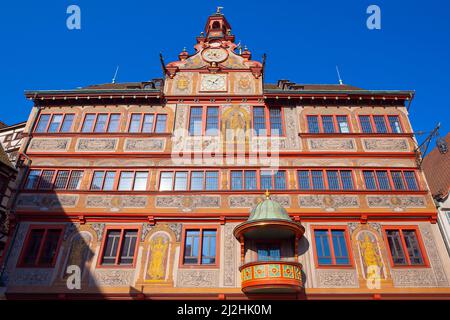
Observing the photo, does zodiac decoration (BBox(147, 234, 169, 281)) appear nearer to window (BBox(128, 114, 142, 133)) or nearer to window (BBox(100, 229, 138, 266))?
window (BBox(100, 229, 138, 266))

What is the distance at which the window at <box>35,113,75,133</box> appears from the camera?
60.6 ft

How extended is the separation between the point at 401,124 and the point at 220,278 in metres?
12.8

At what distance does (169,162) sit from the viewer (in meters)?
17.2

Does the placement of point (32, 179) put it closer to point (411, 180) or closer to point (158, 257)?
point (158, 257)

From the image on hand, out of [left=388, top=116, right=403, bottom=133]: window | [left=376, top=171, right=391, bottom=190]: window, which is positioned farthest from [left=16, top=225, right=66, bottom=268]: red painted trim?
[left=388, top=116, right=403, bottom=133]: window

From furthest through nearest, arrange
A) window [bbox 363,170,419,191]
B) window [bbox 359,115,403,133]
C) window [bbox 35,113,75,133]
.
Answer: window [bbox 35,113,75,133] < window [bbox 359,115,403,133] < window [bbox 363,170,419,191]

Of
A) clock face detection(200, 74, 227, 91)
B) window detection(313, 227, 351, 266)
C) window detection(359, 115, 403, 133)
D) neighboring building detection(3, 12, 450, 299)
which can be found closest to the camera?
neighboring building detection(3, 12, 450, 299)

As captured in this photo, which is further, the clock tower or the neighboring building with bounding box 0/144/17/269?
the clock tower

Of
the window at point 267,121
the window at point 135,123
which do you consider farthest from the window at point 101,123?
the window at point 267,121

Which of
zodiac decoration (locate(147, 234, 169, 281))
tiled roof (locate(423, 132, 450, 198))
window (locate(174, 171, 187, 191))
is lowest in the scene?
zodiac decoration (locate(147, 234, 169, 281))

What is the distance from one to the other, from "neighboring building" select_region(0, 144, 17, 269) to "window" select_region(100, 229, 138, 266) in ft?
14.9

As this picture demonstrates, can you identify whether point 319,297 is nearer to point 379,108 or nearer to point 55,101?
point 379,108

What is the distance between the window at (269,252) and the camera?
14570 mm

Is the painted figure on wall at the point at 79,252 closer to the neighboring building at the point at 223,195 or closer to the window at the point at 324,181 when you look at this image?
the neighboring building at the point at 223,195
